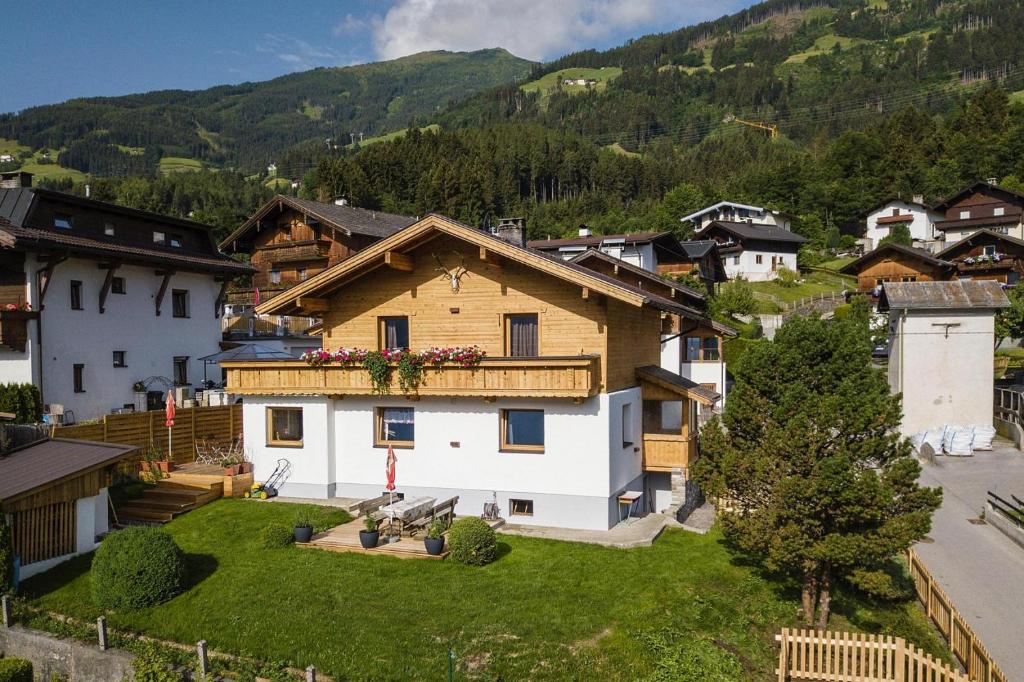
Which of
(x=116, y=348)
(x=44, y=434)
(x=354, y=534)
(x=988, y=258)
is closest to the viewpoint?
(x=354, y=534)

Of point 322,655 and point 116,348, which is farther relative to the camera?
point 116,348

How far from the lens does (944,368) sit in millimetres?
32281

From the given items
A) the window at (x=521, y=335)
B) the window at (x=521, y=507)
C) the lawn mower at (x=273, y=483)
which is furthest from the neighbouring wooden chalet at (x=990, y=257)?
the lawn mower at (x=273, y=483)

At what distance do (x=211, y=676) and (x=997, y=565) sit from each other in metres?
17.3

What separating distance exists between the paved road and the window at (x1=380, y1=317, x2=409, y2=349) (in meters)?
14.3

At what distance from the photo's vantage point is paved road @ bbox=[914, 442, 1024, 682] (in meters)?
14.0

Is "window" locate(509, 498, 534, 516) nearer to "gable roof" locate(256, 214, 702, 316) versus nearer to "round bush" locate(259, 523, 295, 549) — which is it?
"round bush" locate(259, 523, 295, 549)

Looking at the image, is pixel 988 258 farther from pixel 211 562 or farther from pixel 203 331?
pixel 211 562

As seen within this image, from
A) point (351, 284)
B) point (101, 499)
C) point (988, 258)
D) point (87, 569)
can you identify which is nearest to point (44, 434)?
point (101, 499)

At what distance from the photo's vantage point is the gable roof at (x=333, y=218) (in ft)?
140

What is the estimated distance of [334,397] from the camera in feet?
67.3

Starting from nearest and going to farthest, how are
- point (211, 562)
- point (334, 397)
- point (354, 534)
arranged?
point (211, 562), point (354, 534), point (334, 397)

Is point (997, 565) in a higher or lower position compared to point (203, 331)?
lower

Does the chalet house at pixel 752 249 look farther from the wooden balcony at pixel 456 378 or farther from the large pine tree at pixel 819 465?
the large pine tree at pixel 819 465
